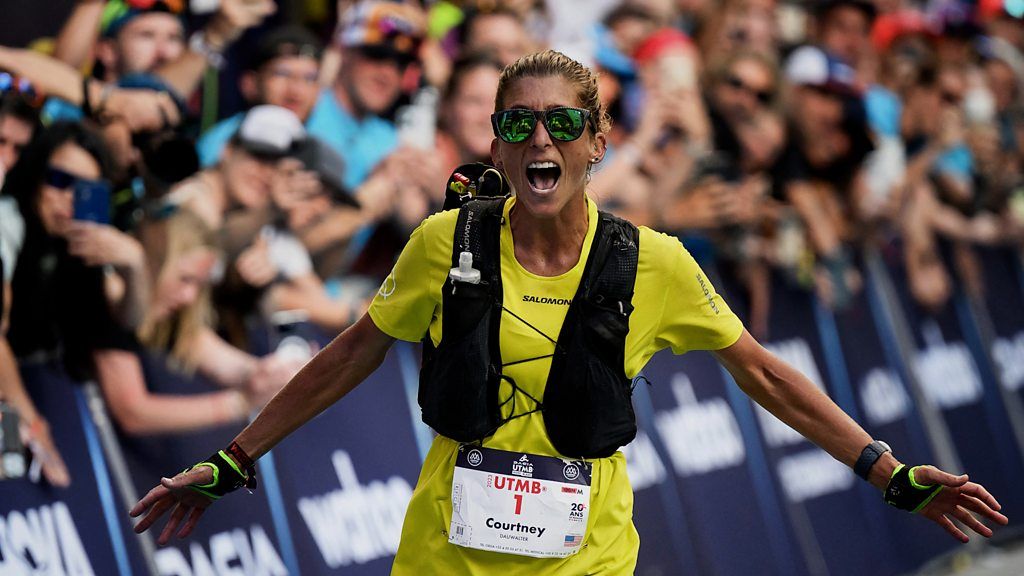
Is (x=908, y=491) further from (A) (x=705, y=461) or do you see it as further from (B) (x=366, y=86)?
(A) (x=705, y=461)

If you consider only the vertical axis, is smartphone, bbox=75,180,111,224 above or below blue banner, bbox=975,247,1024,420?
above

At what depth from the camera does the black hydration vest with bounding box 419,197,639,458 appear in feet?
13.3

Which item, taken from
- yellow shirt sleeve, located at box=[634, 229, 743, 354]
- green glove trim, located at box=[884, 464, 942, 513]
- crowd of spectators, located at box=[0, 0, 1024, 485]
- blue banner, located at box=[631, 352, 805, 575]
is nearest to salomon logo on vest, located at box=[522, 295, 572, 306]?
yellow shirt sleeve, located at box=[634, 229, 743, 354]

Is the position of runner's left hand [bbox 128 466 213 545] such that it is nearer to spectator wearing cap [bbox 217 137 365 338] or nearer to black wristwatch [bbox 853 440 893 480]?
black wristwatch [bbox 853 440 893 480]

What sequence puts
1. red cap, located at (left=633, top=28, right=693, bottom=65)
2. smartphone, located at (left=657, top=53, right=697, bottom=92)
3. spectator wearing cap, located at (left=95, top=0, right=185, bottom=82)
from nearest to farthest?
spectator wearing cap, located at (left=95, top=0, right=185, bottom=82)
red cap, located at (left=633, top=28, right=693, bottom=65)
smartphone, located at (left=657, top=53, right=697, bottom=92)

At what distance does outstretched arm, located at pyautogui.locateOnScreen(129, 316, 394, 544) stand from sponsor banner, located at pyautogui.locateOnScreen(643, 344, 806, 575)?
473 centimetres

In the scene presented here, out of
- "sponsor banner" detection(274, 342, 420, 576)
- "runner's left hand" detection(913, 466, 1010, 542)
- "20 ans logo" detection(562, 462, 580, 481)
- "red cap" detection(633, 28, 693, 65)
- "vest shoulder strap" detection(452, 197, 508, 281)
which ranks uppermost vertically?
"vest shoulder strap" detection(452, 197, 508, 281)

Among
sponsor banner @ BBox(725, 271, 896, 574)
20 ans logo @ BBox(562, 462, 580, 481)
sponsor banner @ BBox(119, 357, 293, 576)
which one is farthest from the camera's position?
sponsor banner @ BBox(725, 271, 896, 574)

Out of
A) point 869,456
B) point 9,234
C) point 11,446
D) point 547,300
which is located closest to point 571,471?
point 547,300

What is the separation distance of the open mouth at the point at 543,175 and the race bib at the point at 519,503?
0.68 metres

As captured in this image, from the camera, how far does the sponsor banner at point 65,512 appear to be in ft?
19.5

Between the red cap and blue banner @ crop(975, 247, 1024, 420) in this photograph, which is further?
blue banner @ crop(975, 247, 1024, 420)

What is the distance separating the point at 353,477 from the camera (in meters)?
7.40

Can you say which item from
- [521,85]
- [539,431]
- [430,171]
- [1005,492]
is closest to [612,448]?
[539,431]
